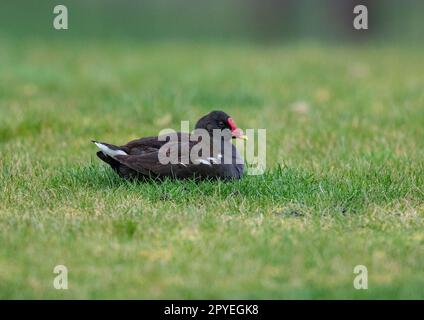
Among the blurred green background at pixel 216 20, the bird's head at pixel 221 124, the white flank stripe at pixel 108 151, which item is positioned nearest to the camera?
the white flank stripe at pixel 108 151

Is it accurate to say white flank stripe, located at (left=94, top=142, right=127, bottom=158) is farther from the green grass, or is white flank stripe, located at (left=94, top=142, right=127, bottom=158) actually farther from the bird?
the green grass

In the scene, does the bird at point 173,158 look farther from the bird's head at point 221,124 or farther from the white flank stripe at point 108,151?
the bird's head at point 221,124

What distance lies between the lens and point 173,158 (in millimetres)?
6355

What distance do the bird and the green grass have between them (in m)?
0.12

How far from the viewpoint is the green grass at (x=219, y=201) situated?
4.64m

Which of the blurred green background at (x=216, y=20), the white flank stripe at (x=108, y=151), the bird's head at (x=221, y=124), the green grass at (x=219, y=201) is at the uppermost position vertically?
the blurred green background at (x=216, y=20)

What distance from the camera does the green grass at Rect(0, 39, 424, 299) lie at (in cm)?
464

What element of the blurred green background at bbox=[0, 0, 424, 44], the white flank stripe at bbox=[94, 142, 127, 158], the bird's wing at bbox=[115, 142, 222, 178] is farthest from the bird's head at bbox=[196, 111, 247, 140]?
the blurred green background at bbox=[0, 0, 424, 44]

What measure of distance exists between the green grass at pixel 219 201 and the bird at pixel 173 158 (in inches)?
4.6

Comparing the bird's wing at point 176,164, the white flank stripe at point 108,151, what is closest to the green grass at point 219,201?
the bird's wing at point 176,164

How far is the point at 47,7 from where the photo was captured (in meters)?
21.6
